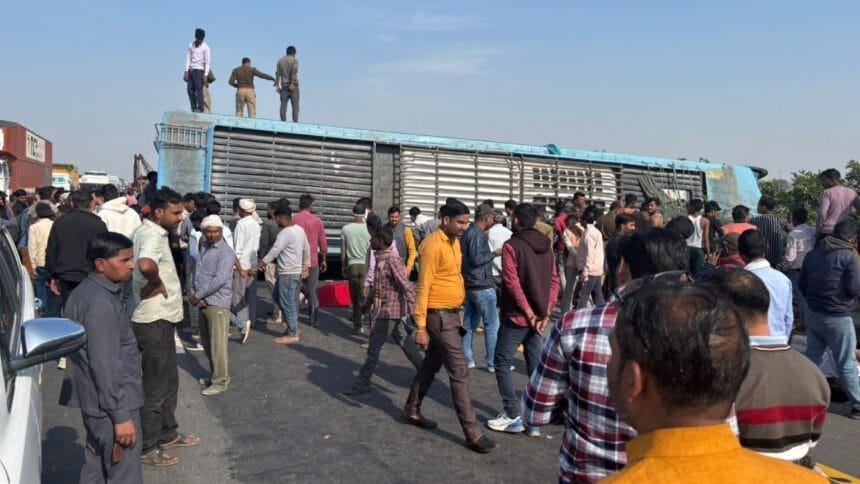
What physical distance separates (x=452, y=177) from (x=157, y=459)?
29.8 feet

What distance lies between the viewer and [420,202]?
41.6 feet

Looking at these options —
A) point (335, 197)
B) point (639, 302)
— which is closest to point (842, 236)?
point (639, 302)

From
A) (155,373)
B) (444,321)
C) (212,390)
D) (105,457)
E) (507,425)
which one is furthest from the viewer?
(212,390)

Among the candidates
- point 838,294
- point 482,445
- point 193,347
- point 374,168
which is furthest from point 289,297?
point 838,294

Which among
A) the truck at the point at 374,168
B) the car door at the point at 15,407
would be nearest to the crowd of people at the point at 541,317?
the car door at the point at 15,407

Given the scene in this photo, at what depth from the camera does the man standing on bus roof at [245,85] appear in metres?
12.4

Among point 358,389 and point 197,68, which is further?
point 197,68

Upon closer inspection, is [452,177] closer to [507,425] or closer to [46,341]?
[507,425]

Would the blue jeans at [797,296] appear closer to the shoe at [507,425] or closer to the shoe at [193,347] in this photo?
the shoe at [507,425]

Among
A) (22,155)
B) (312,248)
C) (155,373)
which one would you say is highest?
(22,155)

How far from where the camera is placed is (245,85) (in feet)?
41.0

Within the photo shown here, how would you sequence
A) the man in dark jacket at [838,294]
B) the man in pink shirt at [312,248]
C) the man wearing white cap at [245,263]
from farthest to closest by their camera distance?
1. the man in pink shirt at [312,248]
2. the man wearing white cap at [245,263]
3. the man in dark jacket at [838,294]

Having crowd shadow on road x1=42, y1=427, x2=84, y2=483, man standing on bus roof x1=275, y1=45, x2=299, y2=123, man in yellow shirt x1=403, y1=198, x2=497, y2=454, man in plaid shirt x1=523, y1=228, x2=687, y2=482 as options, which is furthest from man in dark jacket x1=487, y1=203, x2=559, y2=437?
man standing on bus roof x1=275, y1=45, x2=299, y2=123

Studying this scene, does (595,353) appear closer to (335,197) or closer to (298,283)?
(298,283)
